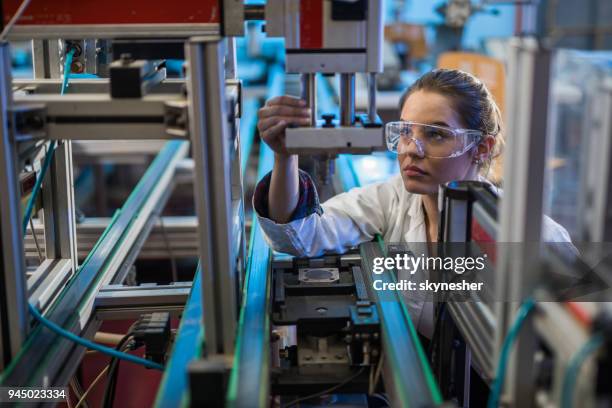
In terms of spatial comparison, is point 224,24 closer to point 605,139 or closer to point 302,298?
point 302,298

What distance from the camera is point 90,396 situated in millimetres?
2139

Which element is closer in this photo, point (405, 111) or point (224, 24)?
point (224, 24)

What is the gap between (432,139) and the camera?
1.75 m

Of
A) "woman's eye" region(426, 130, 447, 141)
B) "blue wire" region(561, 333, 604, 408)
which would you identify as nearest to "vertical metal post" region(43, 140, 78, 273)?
"woman's eye" region(426, 130, 447, 141)

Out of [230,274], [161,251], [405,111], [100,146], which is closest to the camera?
[230,274]

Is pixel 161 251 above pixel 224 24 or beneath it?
beneath

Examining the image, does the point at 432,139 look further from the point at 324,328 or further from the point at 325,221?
the point at 324,328

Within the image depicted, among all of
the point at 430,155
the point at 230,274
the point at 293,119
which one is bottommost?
the point at 230,274

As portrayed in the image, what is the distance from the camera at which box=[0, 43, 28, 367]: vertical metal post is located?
1226mm

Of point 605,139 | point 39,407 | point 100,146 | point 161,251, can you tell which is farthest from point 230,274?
point 605,139

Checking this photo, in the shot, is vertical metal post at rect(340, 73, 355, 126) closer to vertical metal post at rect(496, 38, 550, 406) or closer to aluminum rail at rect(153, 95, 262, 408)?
vertical metal post at rect(496, 38, 550, 406)

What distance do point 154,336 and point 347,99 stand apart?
2.02 ft

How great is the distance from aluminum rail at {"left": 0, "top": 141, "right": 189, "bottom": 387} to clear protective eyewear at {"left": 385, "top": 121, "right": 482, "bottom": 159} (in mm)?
815

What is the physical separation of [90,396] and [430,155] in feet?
4.01
